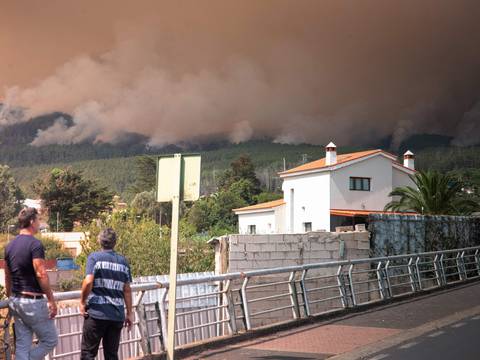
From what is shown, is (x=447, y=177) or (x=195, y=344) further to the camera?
(x=447, y=177)

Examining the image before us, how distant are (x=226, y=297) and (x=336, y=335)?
2.14 m

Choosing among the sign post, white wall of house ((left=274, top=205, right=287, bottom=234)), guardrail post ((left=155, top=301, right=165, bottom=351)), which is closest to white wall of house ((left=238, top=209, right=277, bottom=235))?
white wall of house ((left=274, top=205, right=287, bottom=234))

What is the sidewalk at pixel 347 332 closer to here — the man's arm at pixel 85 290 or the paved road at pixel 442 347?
the paved road at pixel 442 347

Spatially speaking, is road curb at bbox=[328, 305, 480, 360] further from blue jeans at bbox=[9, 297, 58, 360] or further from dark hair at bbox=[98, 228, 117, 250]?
blue jeans at bbox=[9, 297, 58, 360]

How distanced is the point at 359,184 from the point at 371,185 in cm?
115

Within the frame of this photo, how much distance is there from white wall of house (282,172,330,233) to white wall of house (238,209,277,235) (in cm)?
228

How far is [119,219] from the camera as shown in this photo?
7112 cm

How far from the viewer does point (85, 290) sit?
7785mm

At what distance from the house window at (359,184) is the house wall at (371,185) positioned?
0.84 ft

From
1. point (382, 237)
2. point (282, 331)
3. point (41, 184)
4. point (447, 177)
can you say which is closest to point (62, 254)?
point (41, 184)

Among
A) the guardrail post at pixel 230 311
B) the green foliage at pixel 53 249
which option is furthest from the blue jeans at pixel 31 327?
the green foliage at pixel 53 249

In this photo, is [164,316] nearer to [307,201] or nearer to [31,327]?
[31,327]

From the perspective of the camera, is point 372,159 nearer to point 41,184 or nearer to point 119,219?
point 119,219

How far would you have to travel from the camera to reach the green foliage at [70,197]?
4688 inches
